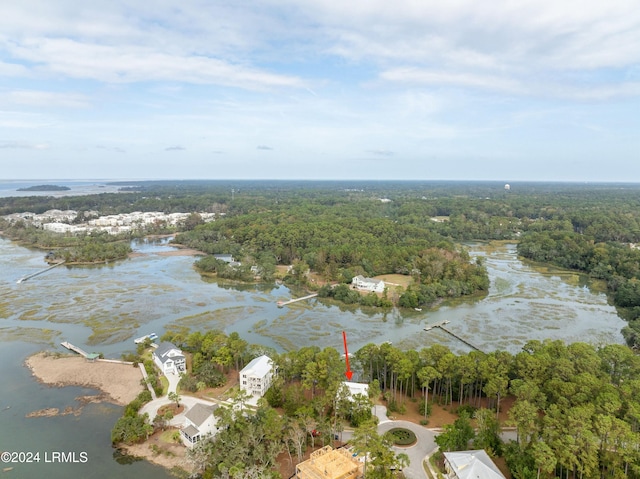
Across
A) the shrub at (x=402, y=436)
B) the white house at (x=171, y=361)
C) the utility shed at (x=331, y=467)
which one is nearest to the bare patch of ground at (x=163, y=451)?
the utility shed at (x=331, y=467)

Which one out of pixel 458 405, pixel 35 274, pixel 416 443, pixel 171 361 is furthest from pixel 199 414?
pixel 35 274

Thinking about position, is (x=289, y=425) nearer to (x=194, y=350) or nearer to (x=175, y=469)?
(x=175, y=469)

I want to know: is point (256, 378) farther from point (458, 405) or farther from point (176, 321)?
point (176, 321)

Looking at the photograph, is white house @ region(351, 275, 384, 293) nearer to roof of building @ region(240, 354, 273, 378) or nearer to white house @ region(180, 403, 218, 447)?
roof of building @ region(240, 354, 273, 378)

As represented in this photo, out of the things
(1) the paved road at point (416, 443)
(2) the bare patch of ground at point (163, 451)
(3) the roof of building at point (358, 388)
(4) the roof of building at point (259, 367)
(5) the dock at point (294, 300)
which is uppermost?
(4) the roof of building at point (259, 367)

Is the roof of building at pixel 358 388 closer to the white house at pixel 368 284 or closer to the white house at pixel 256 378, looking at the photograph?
the white house at pixel 256 378

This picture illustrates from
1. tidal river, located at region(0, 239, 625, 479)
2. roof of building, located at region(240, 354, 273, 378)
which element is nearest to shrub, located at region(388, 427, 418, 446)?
roof of building, located at region(240, 354, 273, 378)
